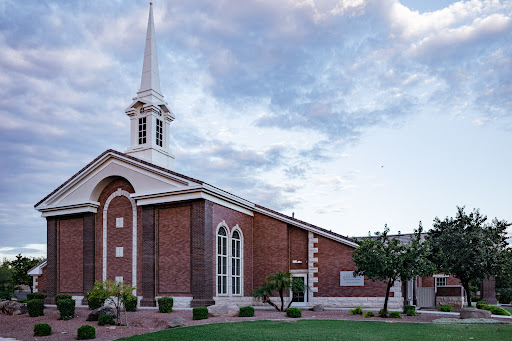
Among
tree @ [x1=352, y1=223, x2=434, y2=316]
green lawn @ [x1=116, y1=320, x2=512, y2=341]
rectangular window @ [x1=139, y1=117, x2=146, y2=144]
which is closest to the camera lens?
green lawn @ [x1=116, y1=320, x2=512, y2=341]

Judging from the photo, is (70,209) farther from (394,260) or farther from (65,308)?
(394,260)

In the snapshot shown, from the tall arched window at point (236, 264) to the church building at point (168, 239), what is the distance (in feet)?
0.20

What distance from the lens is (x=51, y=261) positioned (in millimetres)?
30094

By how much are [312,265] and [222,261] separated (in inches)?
223


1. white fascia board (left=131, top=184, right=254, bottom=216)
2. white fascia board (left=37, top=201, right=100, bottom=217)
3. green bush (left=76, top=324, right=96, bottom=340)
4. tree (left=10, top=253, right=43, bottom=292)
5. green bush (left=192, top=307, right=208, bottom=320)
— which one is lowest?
tree (left=10, top=253, right=43, bottom=292)

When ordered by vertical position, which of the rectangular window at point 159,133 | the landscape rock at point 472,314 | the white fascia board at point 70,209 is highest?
the rectangular window at point 159,133

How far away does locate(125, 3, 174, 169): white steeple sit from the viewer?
1227 inches

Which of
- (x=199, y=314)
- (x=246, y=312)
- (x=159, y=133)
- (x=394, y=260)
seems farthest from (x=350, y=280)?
(x=159, y=133)

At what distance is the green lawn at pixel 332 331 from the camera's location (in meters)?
15.0

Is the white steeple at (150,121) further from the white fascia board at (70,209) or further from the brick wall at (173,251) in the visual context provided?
the brick wall at (173,251)

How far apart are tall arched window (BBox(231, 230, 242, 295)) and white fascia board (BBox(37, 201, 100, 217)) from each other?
9005 millimetres

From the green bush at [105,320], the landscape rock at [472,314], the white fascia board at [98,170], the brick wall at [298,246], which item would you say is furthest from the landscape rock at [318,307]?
the green bush at [105,320]

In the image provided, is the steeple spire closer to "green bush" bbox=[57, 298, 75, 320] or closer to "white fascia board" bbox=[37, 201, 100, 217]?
"white fascia board" bbox=[37, 201, 100, 217]

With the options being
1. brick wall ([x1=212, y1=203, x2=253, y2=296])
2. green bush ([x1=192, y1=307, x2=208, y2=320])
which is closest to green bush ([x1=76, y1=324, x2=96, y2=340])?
green bush ([x1=192, y1=307, x2=208, y2=320])
